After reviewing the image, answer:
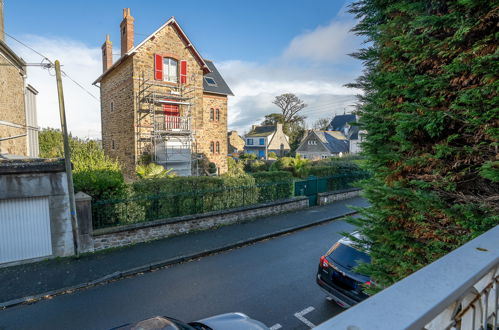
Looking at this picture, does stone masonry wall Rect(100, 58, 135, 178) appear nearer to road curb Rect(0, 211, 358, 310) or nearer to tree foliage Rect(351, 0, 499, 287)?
road curb Rect(0, 211, 358, 310)

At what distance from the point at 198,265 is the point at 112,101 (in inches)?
767

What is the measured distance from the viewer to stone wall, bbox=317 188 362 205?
15.1m

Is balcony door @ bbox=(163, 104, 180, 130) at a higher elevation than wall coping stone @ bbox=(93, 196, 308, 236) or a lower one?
higher

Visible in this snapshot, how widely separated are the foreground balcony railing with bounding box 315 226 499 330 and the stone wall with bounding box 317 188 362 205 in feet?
45.8

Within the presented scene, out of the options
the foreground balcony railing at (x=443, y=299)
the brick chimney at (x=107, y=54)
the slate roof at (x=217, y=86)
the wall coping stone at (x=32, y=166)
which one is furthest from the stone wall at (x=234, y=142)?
the foreground balcony railing at (x=443, y=299)

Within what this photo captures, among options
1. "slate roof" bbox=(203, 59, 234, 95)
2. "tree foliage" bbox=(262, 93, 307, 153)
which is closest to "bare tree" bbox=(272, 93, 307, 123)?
"tree foliage" bbox=(262, 93, 307, 153)

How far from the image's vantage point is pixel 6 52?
12.4 meters

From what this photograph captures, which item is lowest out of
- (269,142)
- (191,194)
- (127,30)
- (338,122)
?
(191,194)

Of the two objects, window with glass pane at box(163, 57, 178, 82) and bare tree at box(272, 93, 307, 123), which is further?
bare tree at box(272, 93, 307, 123)

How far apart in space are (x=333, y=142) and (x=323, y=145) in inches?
106

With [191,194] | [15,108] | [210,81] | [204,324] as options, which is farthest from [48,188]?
[210,81]

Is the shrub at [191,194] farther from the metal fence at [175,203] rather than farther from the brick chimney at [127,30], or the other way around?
the brick chimney at [127,30]

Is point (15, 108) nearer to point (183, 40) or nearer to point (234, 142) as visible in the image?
point (183, 40)

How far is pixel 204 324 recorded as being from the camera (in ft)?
13.0
